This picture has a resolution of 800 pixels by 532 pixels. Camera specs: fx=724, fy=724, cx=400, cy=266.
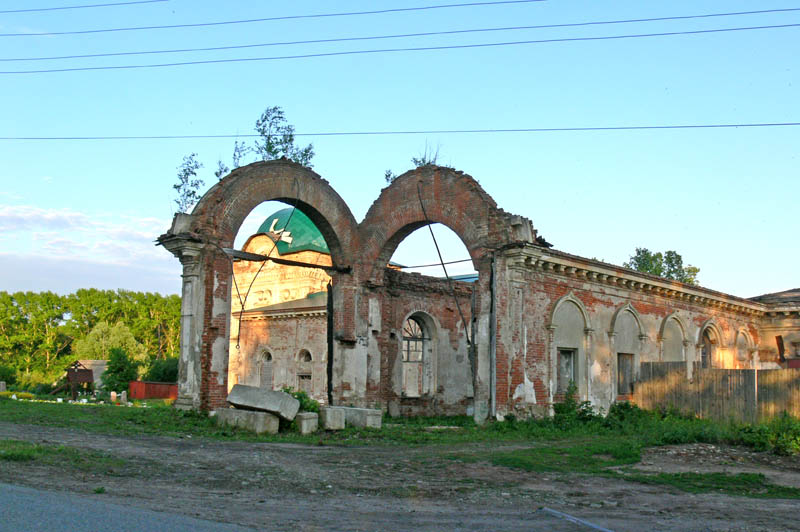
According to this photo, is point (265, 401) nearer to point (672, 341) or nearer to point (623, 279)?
point (623, 279)

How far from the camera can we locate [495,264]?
58.5 feet

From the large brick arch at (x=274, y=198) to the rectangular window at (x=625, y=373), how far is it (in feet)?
29.0

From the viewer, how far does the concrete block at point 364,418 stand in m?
15.9

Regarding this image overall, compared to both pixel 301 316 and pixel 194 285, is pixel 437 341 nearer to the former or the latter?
pixel 301 316

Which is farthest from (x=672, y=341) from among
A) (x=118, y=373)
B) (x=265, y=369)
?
(x=118, y=373)

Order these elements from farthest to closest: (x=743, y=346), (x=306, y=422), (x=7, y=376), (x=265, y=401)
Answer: (x=7, y=376) < (x=743, y=346) < (x=306, y=422) < (x=265, y=401)

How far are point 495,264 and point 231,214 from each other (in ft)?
21.4

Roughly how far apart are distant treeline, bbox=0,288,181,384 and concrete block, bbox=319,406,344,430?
4147cm

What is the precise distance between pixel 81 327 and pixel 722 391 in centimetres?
5495

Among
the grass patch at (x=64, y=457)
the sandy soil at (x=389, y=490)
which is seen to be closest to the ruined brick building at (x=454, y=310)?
the sandy soil at (x=389, y=490)

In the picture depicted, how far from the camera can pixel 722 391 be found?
17234 mm

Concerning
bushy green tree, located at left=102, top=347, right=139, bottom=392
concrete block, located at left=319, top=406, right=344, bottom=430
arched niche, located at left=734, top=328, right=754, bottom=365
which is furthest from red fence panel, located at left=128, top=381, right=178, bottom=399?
arched niche, located at left=734, top=328, right=754, bottom=365

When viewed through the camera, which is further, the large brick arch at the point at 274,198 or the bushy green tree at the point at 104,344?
the bushy green tree at the point at 104,344

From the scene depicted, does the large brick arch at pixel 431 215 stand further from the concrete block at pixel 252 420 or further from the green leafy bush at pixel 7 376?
the green leafy bush at pixel 7 376
